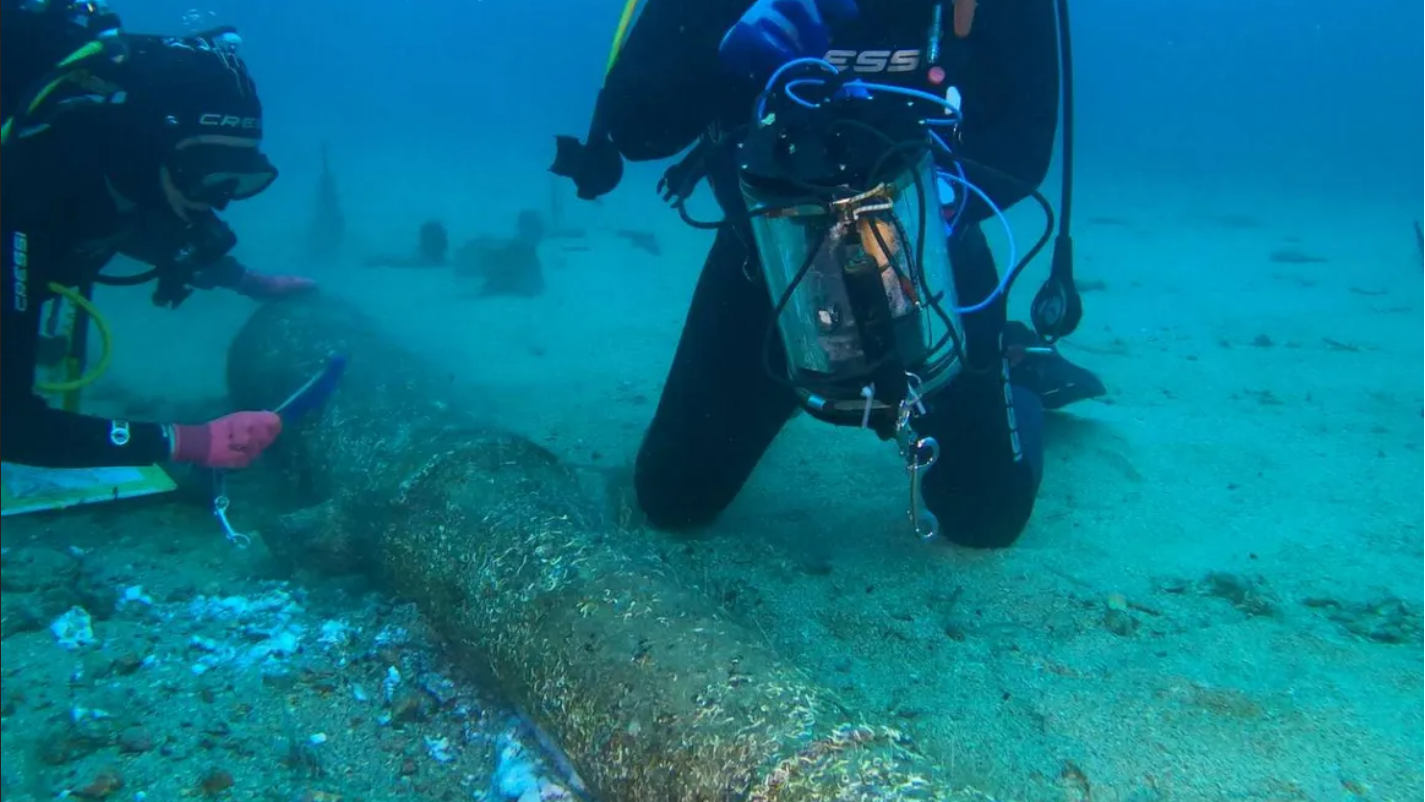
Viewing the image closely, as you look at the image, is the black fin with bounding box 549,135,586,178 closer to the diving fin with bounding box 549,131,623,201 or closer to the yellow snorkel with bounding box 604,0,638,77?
the diving fin with bounding box 549,131,623,201

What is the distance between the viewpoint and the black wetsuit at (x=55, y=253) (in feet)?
9.46

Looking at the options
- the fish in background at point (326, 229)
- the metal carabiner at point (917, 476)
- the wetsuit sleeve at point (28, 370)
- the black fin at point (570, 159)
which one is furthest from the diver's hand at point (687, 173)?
the fish in background at point (326, 229)

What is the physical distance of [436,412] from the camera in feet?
13.5

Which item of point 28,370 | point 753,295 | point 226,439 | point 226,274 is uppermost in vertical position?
point 753,295

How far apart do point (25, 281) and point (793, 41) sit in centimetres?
289

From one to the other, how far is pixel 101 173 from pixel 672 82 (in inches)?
91.8

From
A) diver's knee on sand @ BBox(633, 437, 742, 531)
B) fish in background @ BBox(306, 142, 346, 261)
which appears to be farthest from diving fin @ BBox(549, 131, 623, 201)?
fish in background @ BBox(306, 142, 346, 261)

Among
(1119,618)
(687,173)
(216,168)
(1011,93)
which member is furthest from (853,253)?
(216,168)

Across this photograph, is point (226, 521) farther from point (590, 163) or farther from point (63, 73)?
point (590, 163)

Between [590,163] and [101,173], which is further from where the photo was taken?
[590,163]

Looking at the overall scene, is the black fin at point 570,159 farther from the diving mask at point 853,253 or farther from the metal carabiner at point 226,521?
the metal carabiner at point 226,521

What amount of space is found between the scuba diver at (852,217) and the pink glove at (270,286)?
12.0 ft

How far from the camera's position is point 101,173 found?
316 centimetres

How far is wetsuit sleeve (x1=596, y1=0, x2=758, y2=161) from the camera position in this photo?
3.40 metres
